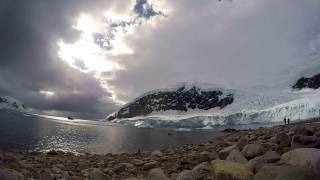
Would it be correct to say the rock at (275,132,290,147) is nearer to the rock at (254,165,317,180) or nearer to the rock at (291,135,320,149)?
the rock at (291,135,320,149)

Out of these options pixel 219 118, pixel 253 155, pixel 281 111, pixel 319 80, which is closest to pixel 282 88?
pixel 319 80

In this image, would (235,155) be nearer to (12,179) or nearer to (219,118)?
(12,179)

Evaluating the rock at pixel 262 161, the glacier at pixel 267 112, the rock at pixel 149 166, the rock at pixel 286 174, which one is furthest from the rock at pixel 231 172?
the glacier at pixel 267 112

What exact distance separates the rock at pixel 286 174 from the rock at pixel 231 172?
2.67 feet

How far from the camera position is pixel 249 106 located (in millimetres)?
164625

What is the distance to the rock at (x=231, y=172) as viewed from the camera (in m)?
7.92

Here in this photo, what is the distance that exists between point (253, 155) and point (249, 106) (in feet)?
521

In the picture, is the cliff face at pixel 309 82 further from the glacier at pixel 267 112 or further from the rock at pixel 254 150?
the rock at pixel 254 150

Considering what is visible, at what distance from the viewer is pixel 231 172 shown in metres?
8.02

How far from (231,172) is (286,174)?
1.89m

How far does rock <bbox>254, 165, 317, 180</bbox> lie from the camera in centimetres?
611

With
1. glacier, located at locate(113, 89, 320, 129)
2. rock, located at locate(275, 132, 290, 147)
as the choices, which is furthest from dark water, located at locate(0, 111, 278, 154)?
glacier, located at locate(113, 89, 320, 129)

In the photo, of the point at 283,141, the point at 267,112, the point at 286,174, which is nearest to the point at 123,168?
the point at 283,141

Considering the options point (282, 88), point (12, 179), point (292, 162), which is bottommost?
point (12, 179)
